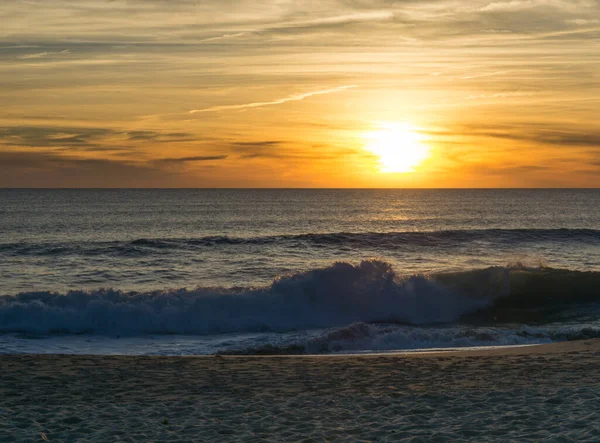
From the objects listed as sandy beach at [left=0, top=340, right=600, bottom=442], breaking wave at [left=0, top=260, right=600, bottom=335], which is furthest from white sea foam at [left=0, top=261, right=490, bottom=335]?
sandy beach at [left=0, top=340, right=600, bottom=442]

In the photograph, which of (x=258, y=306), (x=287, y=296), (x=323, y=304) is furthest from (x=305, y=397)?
(x=323, y=304)

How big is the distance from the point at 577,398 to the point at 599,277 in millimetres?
19120

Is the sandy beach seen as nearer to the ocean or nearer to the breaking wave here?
the ocean

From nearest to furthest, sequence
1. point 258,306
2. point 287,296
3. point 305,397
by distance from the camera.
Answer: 1. point 305,397
2. point 258,306
3. point 287,296

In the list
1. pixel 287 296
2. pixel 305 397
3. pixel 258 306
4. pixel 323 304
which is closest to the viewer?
pixel 305 397

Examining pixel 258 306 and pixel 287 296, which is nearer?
pixel 258 306

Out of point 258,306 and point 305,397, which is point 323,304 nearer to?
point 258,306

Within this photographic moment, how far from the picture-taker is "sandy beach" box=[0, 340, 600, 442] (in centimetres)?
821

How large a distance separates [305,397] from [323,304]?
1259 centimetres

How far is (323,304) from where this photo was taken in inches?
890

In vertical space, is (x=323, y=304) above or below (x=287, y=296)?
below

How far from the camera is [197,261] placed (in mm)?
34406

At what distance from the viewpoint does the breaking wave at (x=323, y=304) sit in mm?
19000

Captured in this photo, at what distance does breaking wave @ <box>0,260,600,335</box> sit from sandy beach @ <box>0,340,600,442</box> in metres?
5.94
